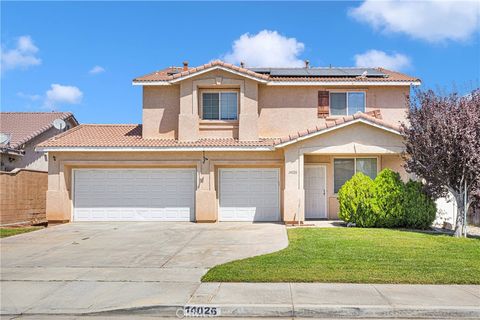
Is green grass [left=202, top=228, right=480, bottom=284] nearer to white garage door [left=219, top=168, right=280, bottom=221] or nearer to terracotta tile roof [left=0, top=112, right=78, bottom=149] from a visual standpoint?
white garage door [left=219, top=168, right=280, bottom=221]

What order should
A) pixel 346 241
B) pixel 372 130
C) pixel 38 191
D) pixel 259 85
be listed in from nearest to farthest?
pixel 346 241, pixel 372 130, pixel 259 85, pixel 38 191

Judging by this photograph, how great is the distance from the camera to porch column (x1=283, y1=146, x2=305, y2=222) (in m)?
15.5

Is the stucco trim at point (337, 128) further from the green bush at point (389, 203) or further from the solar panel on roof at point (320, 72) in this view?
the solar panel on roof at point (320, 72)

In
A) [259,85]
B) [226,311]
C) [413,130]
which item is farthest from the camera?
[259,85]

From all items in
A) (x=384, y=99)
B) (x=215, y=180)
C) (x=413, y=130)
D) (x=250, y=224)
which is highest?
(x=384, y=99)

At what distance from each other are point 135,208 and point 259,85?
7104 mm

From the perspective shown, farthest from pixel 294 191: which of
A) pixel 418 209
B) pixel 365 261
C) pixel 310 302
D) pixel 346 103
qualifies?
pixel 310 302

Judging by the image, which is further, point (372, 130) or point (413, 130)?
point (372, 130)

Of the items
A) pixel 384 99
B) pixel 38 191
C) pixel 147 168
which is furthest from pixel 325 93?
pixel 38 191

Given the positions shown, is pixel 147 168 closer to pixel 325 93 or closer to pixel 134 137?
pixel 134 137

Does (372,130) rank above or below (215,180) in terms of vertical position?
above

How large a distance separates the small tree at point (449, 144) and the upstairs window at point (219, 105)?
729 centimetres

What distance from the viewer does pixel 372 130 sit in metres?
15.4

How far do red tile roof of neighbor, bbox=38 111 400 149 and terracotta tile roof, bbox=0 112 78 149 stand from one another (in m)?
4.67
